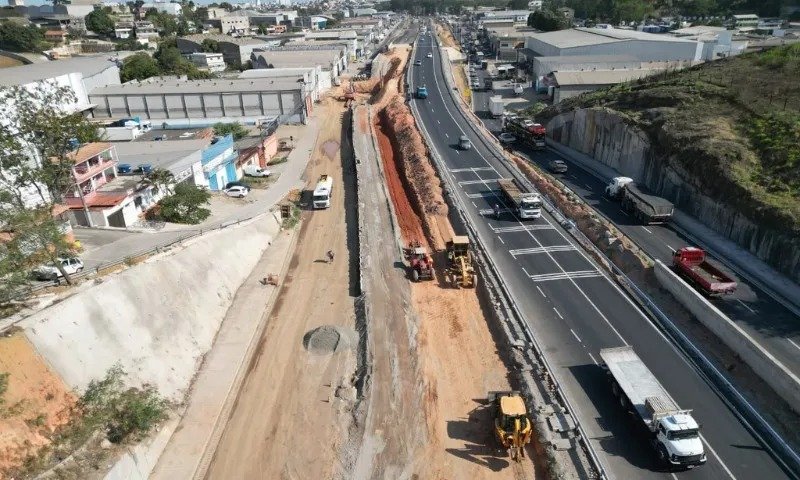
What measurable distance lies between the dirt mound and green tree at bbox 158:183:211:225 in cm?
1666

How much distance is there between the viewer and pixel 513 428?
70.8 feet

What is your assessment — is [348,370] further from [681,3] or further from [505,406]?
[681,3]

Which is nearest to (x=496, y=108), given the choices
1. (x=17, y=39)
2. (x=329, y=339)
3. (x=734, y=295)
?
(x=734, y=295)

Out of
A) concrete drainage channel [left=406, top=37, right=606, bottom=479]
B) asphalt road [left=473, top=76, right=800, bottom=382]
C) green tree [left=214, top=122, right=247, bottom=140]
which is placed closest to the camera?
concrete drainage channel [left=406, top=37, right=606, bottom=479]

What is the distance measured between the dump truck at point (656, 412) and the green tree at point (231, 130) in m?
55.6

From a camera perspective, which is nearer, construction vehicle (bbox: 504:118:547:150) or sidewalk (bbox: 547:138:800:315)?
sidewalk (bbox: 547:138:800:315)

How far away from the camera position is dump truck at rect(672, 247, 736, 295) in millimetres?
29859

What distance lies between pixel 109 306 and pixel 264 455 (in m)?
11.3

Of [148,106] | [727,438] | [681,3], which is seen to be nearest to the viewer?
[727,438]

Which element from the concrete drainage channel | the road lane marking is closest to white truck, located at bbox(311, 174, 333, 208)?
the concrete drainage channel

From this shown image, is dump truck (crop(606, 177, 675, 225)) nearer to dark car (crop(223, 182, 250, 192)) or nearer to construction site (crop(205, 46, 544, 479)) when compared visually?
construction site (crop(205, 46, 544, 479))

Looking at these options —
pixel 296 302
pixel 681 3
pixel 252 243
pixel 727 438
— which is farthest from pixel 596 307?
pixel 681 3

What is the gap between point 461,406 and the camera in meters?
24.8

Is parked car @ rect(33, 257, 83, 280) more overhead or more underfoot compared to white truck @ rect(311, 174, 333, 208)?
more overhead
